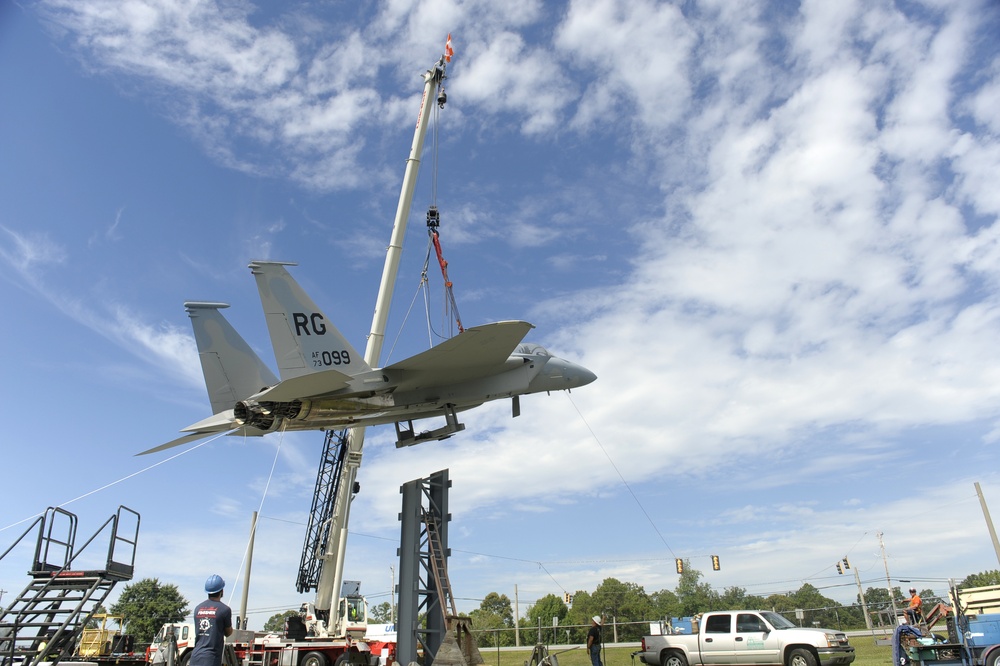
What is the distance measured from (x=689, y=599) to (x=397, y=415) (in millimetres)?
64329

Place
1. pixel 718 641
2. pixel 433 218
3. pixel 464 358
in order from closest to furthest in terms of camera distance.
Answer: pixel 464 358 → pixel 718 641 → pixel 433 218

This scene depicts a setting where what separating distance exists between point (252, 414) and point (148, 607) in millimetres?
65743

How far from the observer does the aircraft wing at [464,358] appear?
1385 centimetres

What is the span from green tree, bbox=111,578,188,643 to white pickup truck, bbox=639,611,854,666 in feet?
210

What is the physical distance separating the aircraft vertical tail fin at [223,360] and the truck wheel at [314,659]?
8.17 metres

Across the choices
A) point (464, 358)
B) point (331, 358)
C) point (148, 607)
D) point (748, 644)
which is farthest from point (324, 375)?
point (148, 607)

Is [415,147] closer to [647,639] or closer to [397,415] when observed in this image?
[397,415]

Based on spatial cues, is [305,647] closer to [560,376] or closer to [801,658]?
[560,376]

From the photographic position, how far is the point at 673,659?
1612 centimetres

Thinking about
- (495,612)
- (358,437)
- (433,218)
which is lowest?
(495,612)

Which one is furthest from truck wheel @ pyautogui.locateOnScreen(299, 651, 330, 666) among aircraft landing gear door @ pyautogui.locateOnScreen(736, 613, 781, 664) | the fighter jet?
aircraft landing gear door @ pyautogui.locateOnScreen(736, 613, 781, 664)

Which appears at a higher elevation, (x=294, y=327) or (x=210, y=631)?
(x=294, y=327)

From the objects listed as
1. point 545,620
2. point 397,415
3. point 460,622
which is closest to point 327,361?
point 397,415

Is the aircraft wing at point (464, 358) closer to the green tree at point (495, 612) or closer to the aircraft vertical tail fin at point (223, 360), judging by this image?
the aircraft vertical tail fin at point (223, 360)
